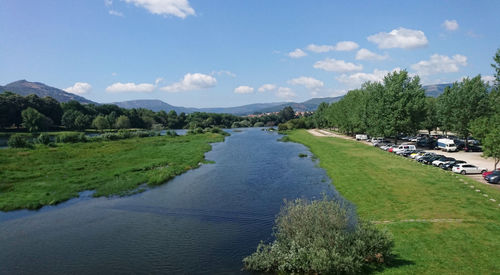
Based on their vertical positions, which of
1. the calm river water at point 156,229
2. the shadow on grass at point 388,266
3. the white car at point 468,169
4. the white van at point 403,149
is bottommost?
the calm river water at point 156,229

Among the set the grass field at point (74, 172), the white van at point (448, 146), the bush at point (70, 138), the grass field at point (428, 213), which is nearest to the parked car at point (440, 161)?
the grass field at point (428, 213)

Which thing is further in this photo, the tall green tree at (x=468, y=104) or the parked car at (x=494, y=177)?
the tall green tree at (x=468, y=104)

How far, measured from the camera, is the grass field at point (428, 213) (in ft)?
54.9

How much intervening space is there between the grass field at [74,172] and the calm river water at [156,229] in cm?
352

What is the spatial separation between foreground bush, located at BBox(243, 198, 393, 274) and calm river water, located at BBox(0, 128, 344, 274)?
10.6ft

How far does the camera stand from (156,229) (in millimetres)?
25625

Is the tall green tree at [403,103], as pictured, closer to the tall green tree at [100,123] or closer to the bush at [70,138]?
the bush at [70,138]

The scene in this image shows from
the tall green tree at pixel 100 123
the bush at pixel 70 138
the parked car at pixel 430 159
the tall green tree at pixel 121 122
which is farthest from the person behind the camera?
the tall green tree at pixel 121 122

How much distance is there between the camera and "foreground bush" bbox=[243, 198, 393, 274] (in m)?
16.0

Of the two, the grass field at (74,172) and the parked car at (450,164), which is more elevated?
the parked car at (450,164)

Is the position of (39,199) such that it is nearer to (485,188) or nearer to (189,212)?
(189,212)

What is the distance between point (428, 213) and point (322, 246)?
1484 cm

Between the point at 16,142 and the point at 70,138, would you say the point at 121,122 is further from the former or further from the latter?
the point at 16,142

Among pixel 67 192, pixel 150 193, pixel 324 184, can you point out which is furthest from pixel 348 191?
pixel 67 192
